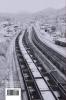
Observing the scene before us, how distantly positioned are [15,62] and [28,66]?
11.1ft

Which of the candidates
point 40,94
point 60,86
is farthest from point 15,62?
point 40,94

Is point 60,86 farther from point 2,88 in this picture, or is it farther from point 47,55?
point 47,55

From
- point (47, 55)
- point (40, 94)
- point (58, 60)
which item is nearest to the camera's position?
point (40, 94)

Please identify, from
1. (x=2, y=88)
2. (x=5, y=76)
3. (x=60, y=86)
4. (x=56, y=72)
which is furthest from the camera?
(x=56, y=72)

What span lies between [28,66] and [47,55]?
26.5ft

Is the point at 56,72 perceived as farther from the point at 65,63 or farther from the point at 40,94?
the point at 40,94

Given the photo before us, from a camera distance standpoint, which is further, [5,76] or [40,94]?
[5,76]

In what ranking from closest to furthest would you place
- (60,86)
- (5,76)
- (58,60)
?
(60,86)
(5,76)
(58,60)

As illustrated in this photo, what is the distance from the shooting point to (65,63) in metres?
27.2

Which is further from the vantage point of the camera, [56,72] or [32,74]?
[56,72]

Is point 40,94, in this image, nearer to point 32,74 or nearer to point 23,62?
point 32,74

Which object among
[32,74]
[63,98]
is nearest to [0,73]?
[32,74]

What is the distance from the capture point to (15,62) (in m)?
29.3

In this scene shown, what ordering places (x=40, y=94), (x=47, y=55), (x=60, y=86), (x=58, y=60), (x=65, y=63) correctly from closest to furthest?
Result: 1. (x=40, y=94)
2. (x=60, y=86)
3. (x=65, y=63)
4. (x=58, y=60)
5. (x=47, y=55)
